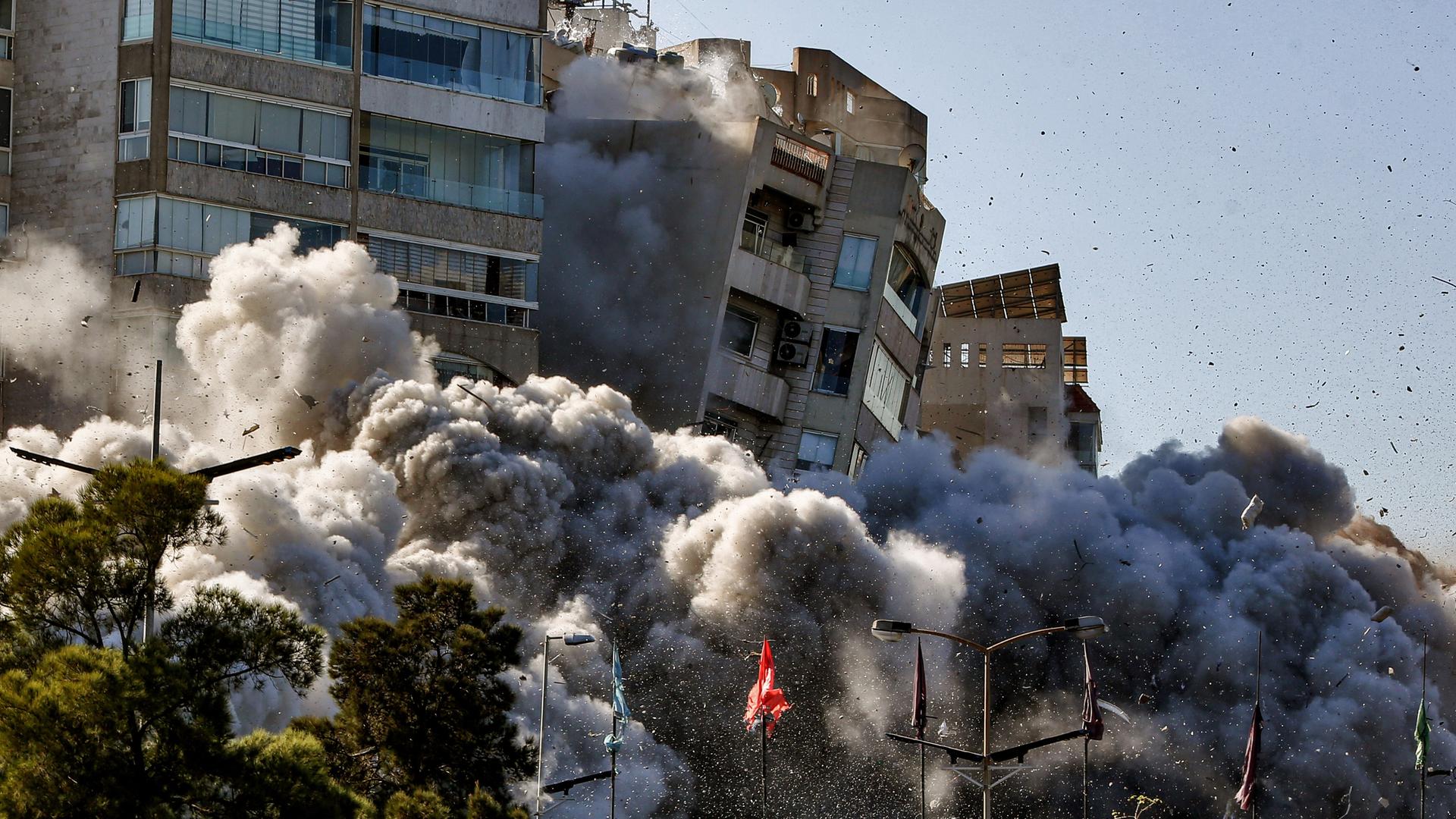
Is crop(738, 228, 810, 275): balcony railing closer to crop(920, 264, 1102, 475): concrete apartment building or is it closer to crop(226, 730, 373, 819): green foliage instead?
crop(920, 264, 1102, 475): concrete apartment building

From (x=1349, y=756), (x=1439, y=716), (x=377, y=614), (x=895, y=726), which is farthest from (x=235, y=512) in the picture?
(x=1439, y=716)

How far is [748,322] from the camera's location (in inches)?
3034

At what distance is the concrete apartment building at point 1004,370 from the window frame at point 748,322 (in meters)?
29.0

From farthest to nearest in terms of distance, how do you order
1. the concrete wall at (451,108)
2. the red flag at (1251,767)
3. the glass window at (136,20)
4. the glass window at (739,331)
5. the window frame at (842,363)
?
the window frame at (842,363) < the glass window at (739,331) < the concrete wall at (451,108) < the glass window at (136,20) < the red flag at (1251,767)

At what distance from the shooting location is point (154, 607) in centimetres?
3400

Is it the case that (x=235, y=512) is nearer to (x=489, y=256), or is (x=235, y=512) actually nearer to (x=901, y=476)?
(x=489, y=256)

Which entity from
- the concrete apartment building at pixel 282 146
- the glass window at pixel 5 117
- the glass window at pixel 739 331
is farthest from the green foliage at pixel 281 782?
the glass window at pixel 739 331

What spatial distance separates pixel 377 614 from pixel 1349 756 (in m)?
30.7

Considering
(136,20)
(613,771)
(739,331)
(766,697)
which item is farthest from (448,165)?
(613,771)

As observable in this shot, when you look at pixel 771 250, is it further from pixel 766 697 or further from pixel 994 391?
pixel 994 391

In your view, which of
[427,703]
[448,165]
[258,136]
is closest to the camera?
[427,703]

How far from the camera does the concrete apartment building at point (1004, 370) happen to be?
107 m

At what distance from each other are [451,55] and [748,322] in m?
13.7

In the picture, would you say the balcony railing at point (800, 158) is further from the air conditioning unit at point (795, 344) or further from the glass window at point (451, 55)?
the glass window at point (451, 55)
